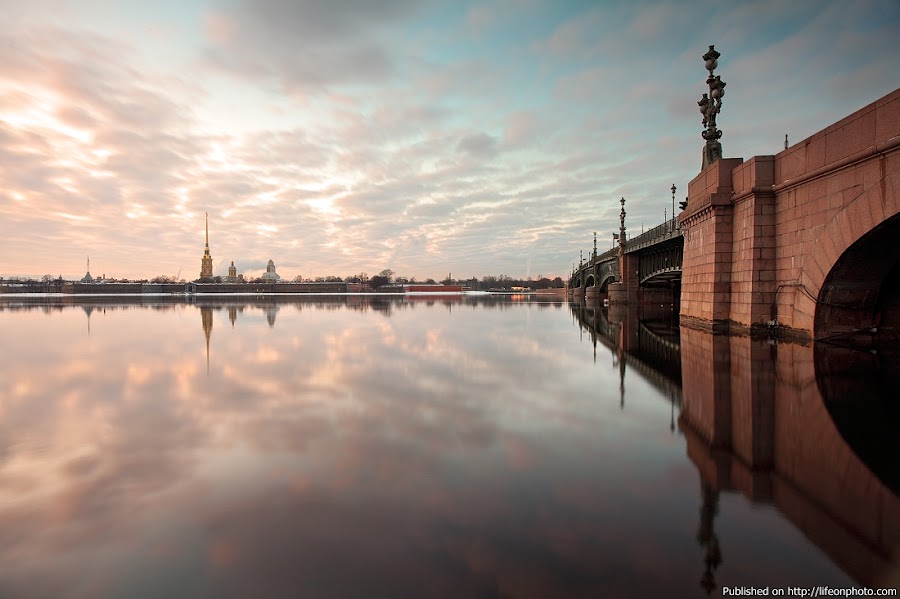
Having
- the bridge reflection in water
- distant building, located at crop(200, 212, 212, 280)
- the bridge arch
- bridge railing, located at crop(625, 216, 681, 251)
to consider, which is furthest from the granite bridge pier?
distant building, located at crop(200, 212, 212, 280)

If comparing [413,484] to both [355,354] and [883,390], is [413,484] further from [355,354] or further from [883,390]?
[355,354]

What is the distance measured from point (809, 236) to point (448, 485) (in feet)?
51.1

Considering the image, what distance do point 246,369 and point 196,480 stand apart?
7601 mm

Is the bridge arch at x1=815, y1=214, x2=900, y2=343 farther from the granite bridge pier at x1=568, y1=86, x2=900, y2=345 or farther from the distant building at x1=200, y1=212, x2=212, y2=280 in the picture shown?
the distant building at x1=200, y1=212, x2=212, y2=280

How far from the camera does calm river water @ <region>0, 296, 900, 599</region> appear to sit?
3424 mm

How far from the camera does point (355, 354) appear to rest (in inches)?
604

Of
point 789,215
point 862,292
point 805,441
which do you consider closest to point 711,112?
point 789,215

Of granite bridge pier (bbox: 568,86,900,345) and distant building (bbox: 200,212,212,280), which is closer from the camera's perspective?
granite bridge pier (bbox: 568,86,900,345)

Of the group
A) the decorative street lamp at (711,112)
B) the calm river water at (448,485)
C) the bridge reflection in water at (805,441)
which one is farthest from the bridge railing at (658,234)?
the calm river water at (448,485)

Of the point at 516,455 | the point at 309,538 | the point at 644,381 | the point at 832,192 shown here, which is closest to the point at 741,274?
the point at 832,192

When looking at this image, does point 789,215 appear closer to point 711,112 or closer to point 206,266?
point 711,112

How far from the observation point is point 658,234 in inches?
1412

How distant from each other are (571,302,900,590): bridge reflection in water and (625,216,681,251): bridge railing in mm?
18813

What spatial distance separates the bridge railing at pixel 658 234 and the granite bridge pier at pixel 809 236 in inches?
318
